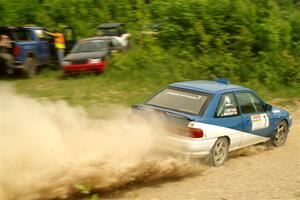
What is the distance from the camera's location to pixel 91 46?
18.4 metres

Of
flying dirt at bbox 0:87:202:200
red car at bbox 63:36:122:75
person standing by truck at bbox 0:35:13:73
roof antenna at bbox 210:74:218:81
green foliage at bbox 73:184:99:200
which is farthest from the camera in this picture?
roof antenna at bbox 210:74:218:81

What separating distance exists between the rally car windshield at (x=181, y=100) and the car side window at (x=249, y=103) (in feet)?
3.10

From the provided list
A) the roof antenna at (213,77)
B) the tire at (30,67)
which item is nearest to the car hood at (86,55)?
the tire at (30,67)

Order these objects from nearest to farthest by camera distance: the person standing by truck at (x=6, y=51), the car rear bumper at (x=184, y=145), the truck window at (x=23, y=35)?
1. the car rear bumper at (x=184, y=145)
2. the person standing by truck at (x=6, y=51)
3. the truck window at (x=23, y=35)

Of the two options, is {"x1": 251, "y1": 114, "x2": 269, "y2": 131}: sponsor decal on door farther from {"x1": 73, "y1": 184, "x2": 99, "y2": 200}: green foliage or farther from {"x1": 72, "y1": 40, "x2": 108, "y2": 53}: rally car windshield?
{"x1": 72, "y1": 40, "x2": 108, "y2": 53}: rally car windshield

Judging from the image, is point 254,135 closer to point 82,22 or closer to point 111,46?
point 111,46

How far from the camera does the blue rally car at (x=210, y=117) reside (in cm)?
785

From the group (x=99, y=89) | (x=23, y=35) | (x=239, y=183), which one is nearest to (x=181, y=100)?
(x=239, y=183)

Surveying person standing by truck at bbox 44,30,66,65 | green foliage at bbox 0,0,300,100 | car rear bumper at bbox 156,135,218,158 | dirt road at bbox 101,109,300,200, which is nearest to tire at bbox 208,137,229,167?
dirt road at bbox 101,109,300,200

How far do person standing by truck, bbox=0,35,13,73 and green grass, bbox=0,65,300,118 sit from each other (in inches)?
27.8

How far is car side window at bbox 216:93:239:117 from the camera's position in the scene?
8.45 metres

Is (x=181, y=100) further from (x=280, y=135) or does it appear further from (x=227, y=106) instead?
(x=280, y=135)

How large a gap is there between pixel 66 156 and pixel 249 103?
13.4 ft

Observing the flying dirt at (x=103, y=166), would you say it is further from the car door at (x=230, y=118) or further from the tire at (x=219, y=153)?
the car door at (x=230, y=118)
